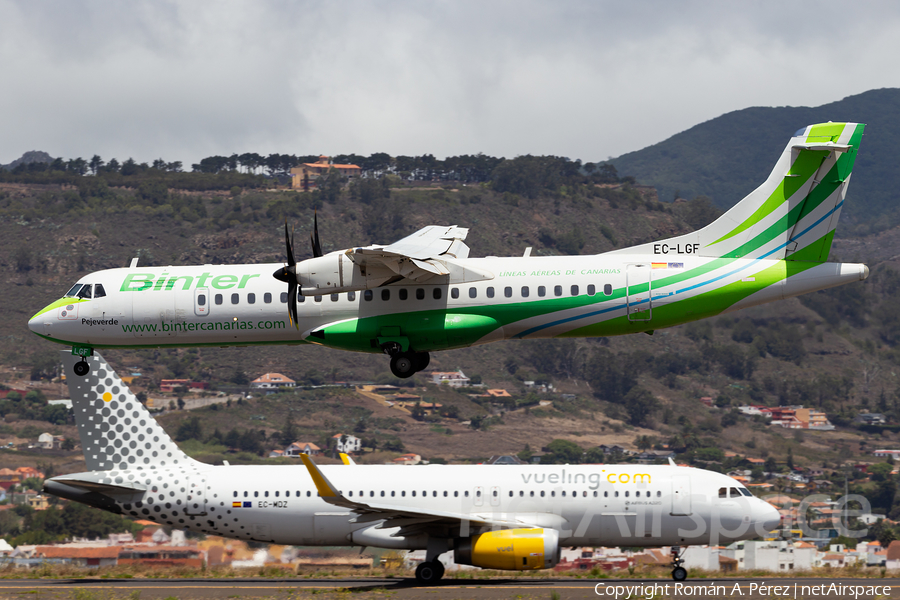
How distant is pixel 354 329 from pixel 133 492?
16092 millimetres

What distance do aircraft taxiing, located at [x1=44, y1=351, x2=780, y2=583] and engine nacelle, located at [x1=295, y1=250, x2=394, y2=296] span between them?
289 inches

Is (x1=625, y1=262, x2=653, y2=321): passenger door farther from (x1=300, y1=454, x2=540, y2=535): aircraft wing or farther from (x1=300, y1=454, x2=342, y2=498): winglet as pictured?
(x1=300, y1=454, x2=342, y2=498): winglet

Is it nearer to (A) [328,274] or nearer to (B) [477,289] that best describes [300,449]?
(B) [477,289]

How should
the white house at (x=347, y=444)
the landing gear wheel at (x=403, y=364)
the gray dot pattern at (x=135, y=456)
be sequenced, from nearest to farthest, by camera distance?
the landing gear wheel at (x=403, y=364) → the gray dot pattern at (x=135, y=456) → the white house at (x=347, y=444)

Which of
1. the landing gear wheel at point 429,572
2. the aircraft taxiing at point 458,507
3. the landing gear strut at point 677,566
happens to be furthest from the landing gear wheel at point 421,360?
the landing gear strut at point 677,566

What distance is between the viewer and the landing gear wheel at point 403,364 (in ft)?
135

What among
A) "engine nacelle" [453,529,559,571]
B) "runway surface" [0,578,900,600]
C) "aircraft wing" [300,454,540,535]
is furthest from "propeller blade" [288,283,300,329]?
"engine nacelle" [453,529,559,571]

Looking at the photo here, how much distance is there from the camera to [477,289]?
41.1 m

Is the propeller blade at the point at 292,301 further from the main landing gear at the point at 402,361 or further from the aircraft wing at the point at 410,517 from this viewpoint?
the aircraft wing at the point at 410,517

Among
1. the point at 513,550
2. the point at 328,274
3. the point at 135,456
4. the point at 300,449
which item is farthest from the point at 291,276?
the point at 300,449

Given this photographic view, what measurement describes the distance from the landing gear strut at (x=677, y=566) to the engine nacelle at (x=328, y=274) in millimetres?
17404

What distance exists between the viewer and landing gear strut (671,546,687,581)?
148 feet

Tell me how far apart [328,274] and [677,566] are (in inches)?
743

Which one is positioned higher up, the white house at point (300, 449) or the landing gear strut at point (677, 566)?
the landing gear strut at point (677, 566)
